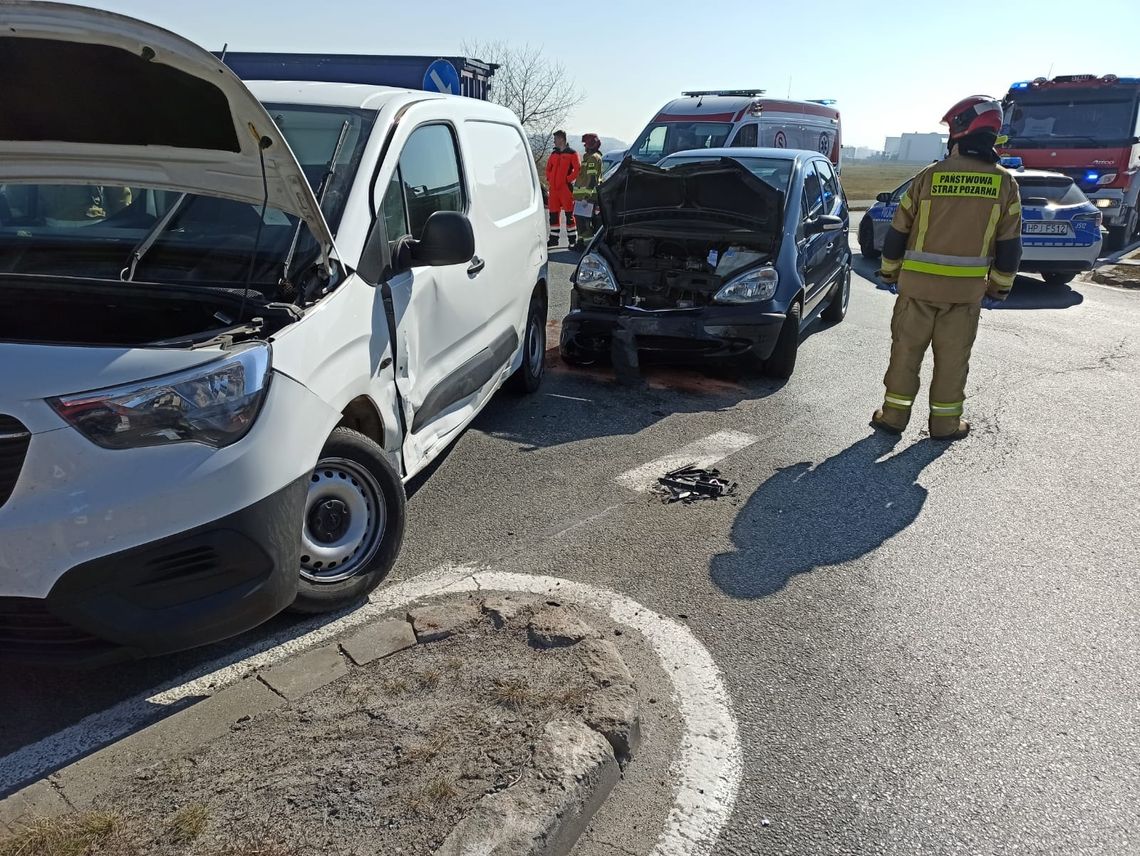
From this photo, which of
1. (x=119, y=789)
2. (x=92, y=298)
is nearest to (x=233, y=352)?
(x=92, y=298)

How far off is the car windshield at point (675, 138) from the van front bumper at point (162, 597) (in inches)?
563

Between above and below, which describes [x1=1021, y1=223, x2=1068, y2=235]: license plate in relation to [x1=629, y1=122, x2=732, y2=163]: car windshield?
below

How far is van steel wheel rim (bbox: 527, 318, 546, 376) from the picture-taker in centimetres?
622

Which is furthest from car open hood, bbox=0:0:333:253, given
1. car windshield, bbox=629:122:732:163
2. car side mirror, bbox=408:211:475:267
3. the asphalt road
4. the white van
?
car windshield, bbox=629:122:732:163

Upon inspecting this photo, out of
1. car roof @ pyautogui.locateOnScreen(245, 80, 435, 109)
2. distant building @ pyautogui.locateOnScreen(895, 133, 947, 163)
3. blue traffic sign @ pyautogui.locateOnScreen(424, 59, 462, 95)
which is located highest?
blue traffic sign @ pyautogui.locateOnScreen(424, 59, 462, 95)

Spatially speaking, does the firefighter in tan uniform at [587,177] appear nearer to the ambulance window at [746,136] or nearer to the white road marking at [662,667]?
the ambulance window at [746,136]

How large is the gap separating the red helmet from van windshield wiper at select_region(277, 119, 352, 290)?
12.5 feet

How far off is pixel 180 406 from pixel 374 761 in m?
1.17

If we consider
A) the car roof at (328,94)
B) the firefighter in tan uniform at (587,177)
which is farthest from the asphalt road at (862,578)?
the firefighter in tan uniform at (587,177)

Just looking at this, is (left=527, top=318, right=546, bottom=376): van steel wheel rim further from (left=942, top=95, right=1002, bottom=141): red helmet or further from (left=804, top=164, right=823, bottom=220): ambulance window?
(left=942, top=95, right=1002, bottom=141): red helmet

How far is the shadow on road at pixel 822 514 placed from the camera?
155 inches

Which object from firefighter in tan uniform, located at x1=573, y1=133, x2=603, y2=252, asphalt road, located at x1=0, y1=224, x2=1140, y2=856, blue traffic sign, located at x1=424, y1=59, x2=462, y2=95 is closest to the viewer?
asphalt road, located at x1=0, y1=224, x2=1140, y2=856

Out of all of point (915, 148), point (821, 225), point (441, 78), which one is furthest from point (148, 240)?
point (915, 148)

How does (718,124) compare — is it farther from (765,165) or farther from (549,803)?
(549,803)
